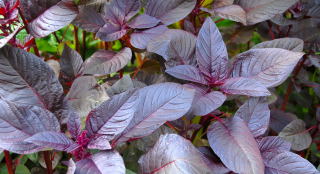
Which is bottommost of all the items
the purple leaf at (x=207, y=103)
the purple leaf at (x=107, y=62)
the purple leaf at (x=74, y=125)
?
the purple leaf at (x=74, y=125)

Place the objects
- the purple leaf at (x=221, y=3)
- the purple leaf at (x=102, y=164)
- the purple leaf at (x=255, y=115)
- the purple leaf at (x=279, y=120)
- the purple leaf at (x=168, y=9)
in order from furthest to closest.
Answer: the purple leaf at (x=279, y=120) < the purple leaf at (x=221, y=3) < the purple leaf at (x=168, y=9) < the purple leaf at (x=255, y=115) < the purple leaf at (x=102, y=164)

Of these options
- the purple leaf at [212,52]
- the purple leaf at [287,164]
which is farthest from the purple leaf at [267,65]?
the purple leaf at [287,164]

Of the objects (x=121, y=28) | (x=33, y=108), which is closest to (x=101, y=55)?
(x=121, y=28)

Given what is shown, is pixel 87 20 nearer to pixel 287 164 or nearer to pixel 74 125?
pixel 74 125

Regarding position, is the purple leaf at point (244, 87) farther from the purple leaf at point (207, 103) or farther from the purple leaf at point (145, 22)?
the purple leaf at point (145, 22)

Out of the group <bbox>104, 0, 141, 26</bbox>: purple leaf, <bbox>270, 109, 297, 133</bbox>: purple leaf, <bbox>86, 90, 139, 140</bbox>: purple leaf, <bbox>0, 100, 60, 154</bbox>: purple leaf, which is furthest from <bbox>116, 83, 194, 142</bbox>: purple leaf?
<bbox>270, 109, 297, 133</bbox>: purple leaf

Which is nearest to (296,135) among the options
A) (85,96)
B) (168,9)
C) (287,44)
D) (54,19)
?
(287,44)
